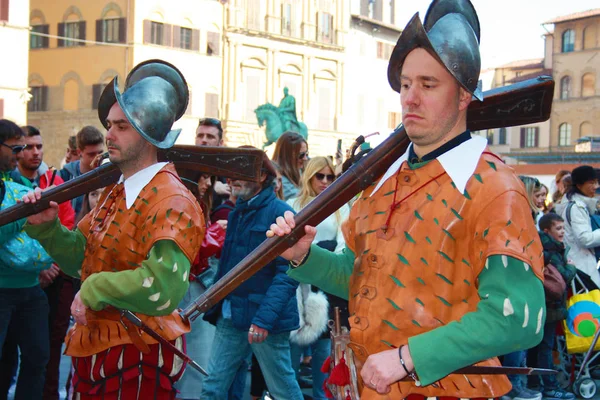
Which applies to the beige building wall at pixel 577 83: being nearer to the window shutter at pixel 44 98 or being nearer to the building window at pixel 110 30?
the building window at pixel 110 30

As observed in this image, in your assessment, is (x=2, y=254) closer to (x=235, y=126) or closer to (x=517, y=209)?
(x=517, y=209)

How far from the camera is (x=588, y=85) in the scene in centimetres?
5869

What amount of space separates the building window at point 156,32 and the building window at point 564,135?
32.2 metres

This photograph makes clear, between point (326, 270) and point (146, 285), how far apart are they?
900 mm

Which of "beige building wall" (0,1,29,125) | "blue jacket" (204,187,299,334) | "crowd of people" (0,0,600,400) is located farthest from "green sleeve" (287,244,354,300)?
"beige building wall" (0,1,29,125)

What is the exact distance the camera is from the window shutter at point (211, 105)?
136ft

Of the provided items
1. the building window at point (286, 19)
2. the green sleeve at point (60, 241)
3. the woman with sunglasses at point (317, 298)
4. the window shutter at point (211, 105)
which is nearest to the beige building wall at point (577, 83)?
the building window at point (286, 19)

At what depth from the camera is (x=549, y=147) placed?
59250mm

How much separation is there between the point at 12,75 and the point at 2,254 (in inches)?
1121

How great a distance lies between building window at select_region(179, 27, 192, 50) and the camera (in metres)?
40.3

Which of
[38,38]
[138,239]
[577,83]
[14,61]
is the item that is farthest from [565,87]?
[138,239]

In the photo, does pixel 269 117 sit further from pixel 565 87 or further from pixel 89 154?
pixel 565 87

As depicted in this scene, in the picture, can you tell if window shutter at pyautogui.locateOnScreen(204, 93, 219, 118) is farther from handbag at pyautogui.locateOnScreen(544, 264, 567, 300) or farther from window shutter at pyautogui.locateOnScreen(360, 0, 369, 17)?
handbag at pyautogui.locateOnScreen(544, 264, 567, 300)

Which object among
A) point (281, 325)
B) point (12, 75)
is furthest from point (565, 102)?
point (281, 325)
